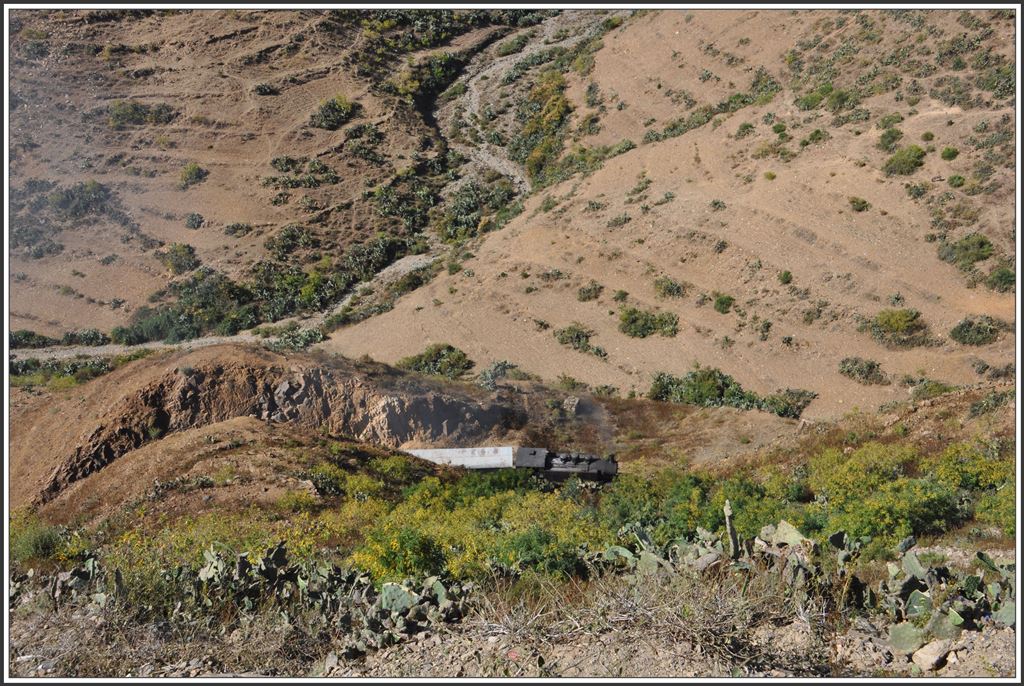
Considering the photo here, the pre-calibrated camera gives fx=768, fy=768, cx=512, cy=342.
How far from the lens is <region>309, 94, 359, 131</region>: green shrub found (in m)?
41.7

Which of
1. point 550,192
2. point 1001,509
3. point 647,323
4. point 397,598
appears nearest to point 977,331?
point 647,323

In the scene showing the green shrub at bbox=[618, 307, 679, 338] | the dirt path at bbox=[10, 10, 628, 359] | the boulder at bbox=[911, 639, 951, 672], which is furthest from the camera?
the dirt path at bbox=[10, 10, 628, 359]

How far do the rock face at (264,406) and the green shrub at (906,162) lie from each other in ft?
63.3

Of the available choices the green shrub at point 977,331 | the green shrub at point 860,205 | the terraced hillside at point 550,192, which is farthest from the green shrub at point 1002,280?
the green shrub at point 860,205

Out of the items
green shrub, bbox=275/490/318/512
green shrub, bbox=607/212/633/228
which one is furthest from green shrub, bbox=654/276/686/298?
green shrub, bbox=275/490/318/512

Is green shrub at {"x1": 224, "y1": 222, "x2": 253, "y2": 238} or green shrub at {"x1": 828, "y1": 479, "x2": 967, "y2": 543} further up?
green shrub at {"x1": 828, "y1": 479, "x2": 967, "y2": 543}

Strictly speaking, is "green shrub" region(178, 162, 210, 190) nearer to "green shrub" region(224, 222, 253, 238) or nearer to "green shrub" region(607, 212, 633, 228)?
"green shrub" region(224, 222, 253, 238)

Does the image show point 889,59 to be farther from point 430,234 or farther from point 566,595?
point 566,595

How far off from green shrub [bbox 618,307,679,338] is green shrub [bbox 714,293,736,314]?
156cm

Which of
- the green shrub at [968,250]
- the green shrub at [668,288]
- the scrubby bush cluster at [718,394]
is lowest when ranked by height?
the scrubby bush cluster at [718,394]

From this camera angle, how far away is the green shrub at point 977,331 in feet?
81.4

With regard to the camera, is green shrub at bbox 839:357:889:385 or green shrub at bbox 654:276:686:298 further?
green shrub at bbox 654:276:686:298

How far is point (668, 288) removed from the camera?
1163 inches

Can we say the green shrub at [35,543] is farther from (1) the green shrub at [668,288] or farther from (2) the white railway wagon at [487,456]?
(1) the green shrub at [668,288]
